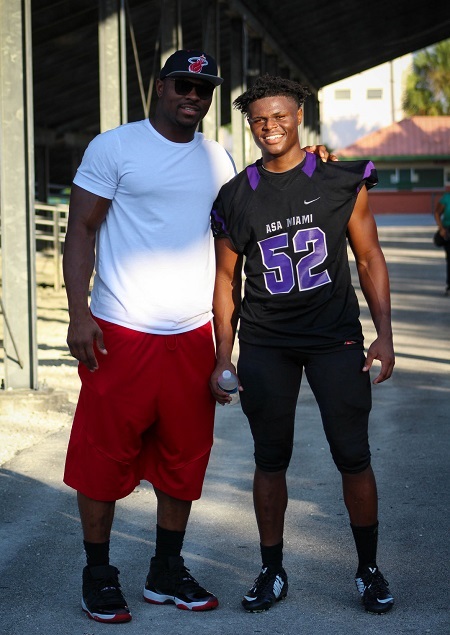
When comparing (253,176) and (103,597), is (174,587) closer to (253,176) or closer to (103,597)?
(103,597)

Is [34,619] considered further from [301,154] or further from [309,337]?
[301,154]

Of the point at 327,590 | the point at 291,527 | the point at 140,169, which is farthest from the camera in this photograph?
the point at 291,527

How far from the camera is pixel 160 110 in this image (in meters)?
4.27

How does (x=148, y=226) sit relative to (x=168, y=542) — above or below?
above

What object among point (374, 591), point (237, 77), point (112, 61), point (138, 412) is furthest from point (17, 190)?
point (237, 77)

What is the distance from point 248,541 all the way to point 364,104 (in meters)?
85.8

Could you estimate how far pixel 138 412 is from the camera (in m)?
4.19

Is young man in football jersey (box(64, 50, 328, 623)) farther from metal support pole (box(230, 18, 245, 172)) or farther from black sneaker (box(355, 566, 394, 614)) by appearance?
metal support pole (box(230, 18, 245, 172))

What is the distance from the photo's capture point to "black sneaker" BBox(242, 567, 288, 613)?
A: 4.29m

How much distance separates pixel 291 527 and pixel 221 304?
156cm

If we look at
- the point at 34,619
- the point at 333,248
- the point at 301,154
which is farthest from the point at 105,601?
the point at 301,154

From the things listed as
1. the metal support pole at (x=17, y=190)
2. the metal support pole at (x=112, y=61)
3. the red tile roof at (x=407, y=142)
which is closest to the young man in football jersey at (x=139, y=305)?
the metal support pole at (x=17, y=190)

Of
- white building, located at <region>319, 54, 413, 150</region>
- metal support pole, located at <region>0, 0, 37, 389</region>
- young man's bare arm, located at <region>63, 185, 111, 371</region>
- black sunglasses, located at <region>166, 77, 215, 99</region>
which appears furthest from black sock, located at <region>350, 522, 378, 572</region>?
white building, located at <region>319, 54, 413, 150</region>

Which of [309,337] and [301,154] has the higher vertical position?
[301,154]
